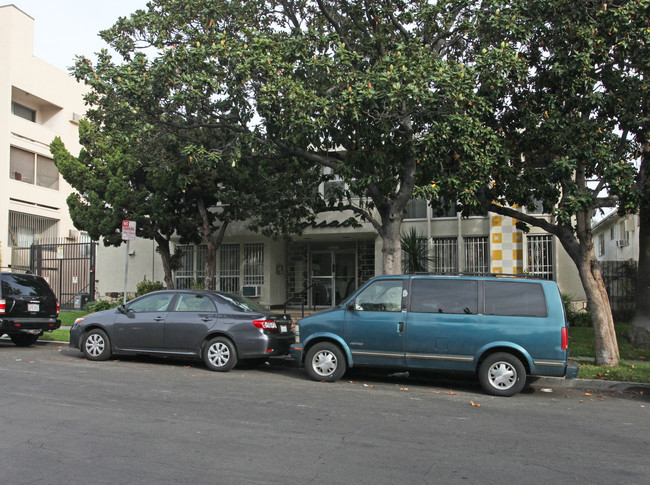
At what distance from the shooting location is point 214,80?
11.1m

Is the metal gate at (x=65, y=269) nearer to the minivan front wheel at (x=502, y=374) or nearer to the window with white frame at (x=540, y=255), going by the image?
the window with white frame at (x=540, y=255)

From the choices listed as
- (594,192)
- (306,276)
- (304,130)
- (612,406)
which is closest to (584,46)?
(594,192)

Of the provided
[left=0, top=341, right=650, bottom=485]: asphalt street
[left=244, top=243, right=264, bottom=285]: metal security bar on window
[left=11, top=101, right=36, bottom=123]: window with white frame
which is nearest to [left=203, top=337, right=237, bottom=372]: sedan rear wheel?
[left=0, top=341, right=650, bottom=485]: asphalt street

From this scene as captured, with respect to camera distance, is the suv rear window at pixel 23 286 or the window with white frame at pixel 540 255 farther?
the window with white frame at pixel 540 255

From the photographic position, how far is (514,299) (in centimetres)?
880

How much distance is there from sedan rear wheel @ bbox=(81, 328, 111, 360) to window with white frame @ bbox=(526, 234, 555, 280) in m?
12.8

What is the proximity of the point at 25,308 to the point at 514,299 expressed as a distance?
34.6 feet

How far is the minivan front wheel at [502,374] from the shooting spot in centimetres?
856

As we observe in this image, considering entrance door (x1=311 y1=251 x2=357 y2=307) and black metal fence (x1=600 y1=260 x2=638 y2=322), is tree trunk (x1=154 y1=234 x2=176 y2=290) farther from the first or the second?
black metal fence (x1=600 y1=260 x2=638 y2=322)

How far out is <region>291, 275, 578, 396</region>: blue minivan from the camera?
856 cm

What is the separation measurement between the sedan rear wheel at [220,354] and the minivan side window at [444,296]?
133 inches

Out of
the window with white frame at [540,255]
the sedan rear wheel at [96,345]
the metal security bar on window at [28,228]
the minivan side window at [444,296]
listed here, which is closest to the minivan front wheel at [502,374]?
the minivan side window at [444,296]

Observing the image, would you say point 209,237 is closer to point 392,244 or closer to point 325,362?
point 392,244

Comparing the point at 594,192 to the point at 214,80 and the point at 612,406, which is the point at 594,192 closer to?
the point at 612,406
